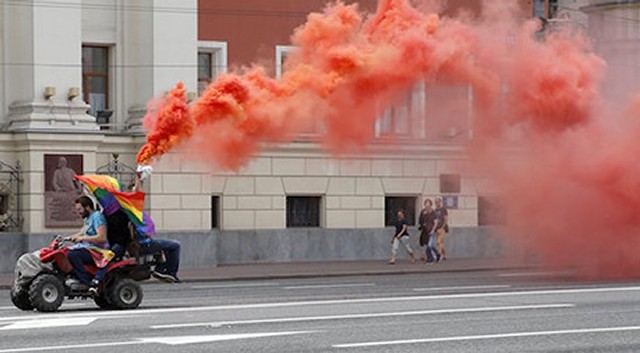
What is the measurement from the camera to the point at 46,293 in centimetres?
2097

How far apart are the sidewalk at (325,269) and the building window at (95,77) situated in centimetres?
507

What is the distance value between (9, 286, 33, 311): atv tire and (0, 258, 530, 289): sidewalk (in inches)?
459

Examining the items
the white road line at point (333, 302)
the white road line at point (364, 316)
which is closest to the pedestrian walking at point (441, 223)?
the white road line at point (333, 302)

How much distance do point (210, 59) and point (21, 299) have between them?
A: 1968cm

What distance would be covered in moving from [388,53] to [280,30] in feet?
48.4

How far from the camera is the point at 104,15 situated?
3875 centimetres

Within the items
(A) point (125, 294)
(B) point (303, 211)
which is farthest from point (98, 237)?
(B) point (303, 211)

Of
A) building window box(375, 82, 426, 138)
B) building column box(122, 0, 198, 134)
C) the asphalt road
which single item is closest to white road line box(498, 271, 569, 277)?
building window box(375, 82, 426, 138)

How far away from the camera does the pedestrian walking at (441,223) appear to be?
4006 cm

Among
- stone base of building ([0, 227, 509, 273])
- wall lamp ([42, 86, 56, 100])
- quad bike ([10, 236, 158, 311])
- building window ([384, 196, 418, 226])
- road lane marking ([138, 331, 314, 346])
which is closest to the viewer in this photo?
road lane marking ([138, 331, 314, 346])

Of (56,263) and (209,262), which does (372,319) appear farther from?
(209,262)

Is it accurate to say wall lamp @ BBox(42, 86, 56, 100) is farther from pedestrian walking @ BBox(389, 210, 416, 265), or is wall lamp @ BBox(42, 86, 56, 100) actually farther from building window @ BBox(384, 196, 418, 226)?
building window @ BBox(384, 196, 418, 226)

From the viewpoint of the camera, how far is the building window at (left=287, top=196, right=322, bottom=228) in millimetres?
41250

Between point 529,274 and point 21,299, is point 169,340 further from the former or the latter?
point 529,274
